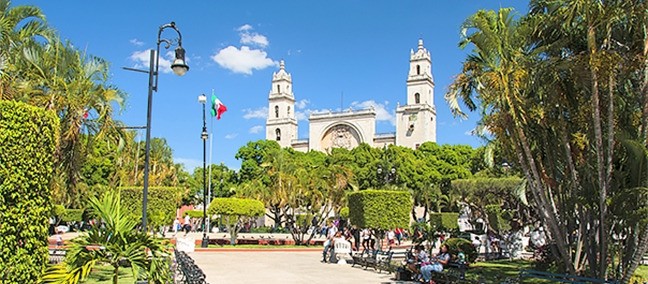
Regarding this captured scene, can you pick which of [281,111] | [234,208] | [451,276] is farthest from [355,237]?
[281,111]

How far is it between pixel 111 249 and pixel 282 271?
9.45 meters

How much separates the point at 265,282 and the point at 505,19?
7933 millimetres

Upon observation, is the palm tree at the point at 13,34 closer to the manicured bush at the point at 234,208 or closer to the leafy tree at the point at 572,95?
the leafy tree at the point at 572,95

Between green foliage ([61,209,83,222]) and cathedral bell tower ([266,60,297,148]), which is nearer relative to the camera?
green foliage ([61,209,83,222])

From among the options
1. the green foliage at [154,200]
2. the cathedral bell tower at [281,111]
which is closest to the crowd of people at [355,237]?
the green foliage at [154,200]

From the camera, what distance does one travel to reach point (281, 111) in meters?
93.3

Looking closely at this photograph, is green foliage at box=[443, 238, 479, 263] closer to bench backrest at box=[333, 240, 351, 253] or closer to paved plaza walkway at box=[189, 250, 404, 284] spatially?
bench backrest at box=[333, 240, 351, 253]

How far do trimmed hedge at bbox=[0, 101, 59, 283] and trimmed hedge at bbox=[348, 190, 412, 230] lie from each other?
13.6m

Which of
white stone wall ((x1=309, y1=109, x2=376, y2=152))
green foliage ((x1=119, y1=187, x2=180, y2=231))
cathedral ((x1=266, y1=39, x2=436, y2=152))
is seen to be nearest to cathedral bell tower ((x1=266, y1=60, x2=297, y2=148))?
cathedral ((x1=266, y1=39, x2=436, y2=152))

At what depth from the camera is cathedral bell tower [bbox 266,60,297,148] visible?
3593 inches

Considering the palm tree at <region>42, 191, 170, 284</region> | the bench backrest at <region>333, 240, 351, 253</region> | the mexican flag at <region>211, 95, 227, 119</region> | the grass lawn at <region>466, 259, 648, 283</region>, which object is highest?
the mexican flag at <region>211, 95, 227, 119</region>

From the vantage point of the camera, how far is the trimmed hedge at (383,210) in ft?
66.6

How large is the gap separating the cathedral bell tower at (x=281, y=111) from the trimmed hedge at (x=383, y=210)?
69180 millimetres

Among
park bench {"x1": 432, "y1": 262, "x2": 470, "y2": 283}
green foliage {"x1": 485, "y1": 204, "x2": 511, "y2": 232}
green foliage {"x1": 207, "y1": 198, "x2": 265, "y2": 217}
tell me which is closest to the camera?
park bench {"x1": 432, "y1": 262, "x2": 470, "y2": 283}
